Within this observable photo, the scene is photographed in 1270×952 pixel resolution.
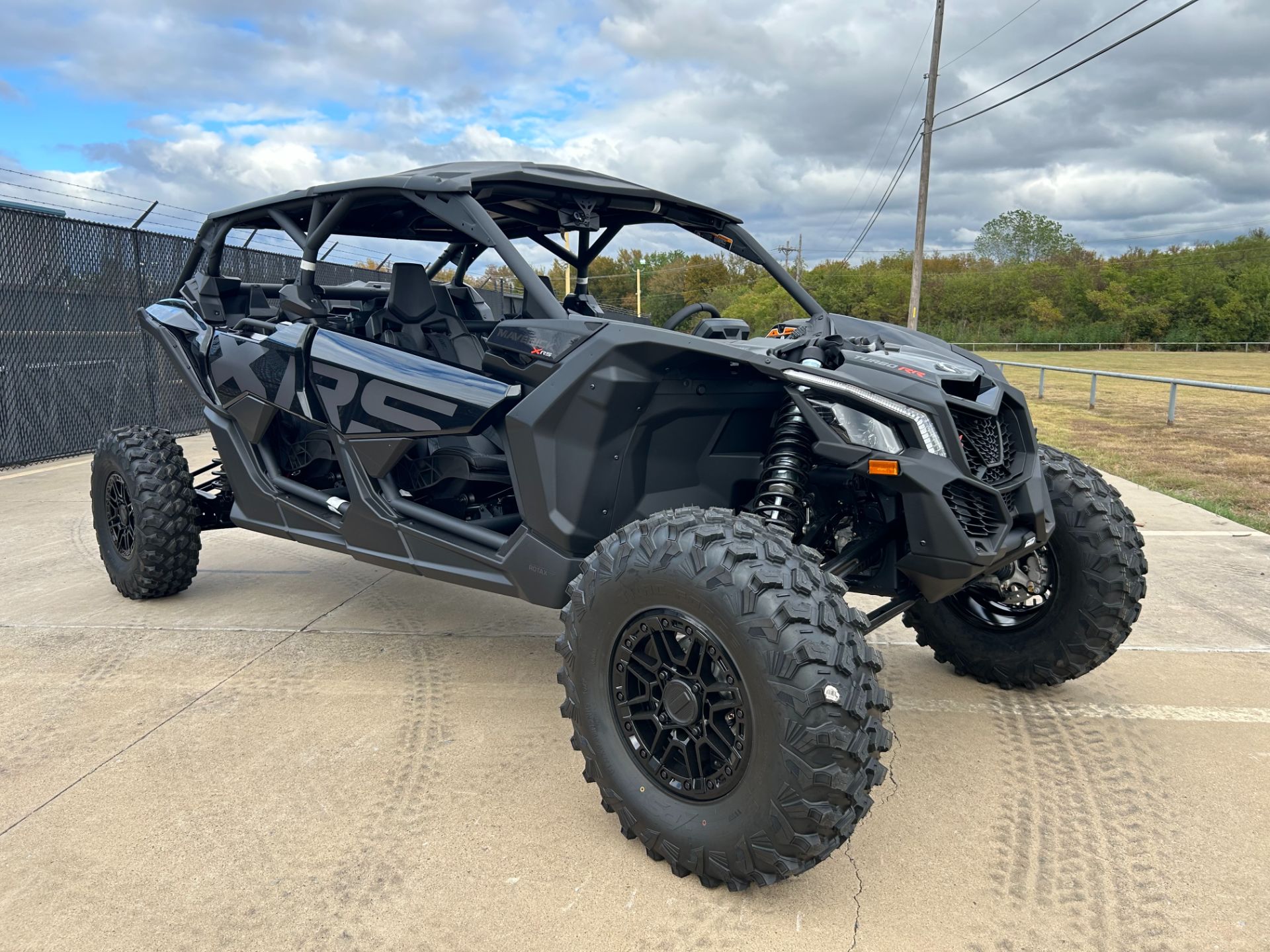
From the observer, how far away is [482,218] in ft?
10.3

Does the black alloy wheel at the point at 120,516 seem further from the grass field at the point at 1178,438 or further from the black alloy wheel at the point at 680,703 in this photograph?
the grass field at the point at 1178,438

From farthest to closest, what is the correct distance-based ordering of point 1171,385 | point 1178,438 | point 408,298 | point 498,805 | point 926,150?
point 926,150 → point 1171,385 → point 1178,438 → point 408,298 → point 498,805

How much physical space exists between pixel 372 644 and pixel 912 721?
2.32m

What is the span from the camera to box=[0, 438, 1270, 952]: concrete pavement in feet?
7.22

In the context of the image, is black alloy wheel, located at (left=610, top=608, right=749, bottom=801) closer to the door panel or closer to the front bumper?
the front bumper

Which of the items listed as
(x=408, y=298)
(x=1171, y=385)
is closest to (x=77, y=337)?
(x=408, y=298)

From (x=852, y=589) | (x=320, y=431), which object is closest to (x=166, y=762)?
(x=320, y=431)

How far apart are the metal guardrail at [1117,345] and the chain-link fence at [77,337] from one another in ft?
170

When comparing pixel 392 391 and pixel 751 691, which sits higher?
pixel 392 391

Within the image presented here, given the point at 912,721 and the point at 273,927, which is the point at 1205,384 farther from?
the point at 273,927

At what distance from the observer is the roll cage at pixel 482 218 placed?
10.7 ft

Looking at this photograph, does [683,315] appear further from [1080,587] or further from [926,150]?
[926,150]

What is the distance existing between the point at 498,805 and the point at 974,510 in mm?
1646

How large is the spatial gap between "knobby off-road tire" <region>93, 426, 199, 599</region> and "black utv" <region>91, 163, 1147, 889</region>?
0.06 feet
